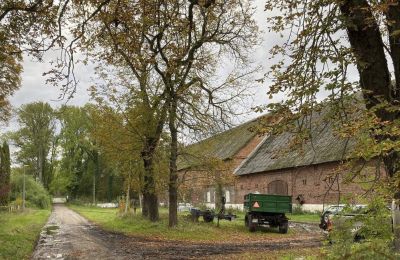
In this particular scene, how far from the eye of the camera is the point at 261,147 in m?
50.0

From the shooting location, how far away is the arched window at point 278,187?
40.6 m

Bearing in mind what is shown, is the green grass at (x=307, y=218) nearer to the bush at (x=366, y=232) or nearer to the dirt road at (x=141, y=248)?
the dirt road at (x=141, y=248)

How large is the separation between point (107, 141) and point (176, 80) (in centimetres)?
617

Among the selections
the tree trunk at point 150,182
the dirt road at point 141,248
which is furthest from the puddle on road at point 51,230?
the tree trunk at point 150,182

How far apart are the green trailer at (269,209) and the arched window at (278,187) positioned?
15.6m

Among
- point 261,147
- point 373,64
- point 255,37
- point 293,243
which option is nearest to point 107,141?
point 255,37

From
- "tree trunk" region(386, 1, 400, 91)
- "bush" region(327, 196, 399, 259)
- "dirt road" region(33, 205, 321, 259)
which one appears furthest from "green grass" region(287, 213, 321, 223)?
"bush" region(327, 196, 399, 259)

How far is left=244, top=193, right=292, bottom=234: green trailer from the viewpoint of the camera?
24.5 metres

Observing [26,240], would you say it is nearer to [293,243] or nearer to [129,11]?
[293,243]

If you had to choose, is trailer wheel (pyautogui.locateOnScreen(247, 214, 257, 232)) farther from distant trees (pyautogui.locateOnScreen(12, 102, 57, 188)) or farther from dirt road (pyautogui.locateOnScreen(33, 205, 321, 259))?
distant trees (pyautogui.locateOnScreen(12, 102, 57, 188))

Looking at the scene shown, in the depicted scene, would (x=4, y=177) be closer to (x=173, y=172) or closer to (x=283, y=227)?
(x=173, y=172)

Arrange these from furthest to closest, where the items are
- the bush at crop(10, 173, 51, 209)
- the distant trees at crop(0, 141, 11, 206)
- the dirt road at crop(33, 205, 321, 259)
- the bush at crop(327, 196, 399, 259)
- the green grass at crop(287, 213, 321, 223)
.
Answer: the bush at crop(10, 173, 51, 209)
the distant trees at crop(0, 141, 11, 206)
the green grass at crop(287, 213, 321, 223)
the dirt road at crop(33, 205, 321, 259)
the bush at crop(327, 196, 399, 259)

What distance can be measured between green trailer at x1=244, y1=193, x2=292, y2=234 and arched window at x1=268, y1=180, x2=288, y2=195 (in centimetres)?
1558

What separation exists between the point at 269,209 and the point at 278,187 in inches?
684
